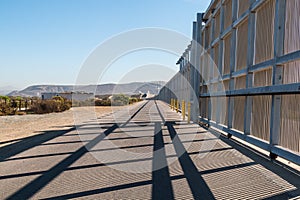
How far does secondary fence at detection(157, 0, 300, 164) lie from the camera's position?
15.9 feet

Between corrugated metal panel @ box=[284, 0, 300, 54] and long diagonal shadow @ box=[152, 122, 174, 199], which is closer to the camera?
long diagonal shadow @ box=[152, 122, 174, 199]

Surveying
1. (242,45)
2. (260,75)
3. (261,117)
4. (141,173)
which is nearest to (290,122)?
(261,117)

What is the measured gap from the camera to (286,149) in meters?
4.85

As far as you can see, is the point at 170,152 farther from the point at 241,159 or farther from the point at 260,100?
the point at 260,100

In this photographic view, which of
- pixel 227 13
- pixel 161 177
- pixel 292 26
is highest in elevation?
pixel 227 13

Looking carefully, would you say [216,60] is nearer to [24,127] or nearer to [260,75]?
[260,75]

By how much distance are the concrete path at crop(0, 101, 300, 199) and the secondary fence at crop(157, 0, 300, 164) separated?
62 cm

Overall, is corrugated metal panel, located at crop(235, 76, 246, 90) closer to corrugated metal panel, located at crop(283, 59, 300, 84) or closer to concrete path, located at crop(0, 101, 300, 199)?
concrete path, located at crop(0, 101, 300, 199)

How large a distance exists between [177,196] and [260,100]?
12.4ft

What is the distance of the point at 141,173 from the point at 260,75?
3.92 m

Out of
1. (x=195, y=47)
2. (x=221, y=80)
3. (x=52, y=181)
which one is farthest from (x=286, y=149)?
(x=195, y=47)

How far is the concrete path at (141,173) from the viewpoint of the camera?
3764 millimetres

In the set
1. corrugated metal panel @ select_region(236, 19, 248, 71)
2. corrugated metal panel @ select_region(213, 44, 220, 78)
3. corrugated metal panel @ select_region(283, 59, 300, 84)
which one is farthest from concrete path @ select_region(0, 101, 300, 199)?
corrugated metal panel @ select_region(213, 44, 220, 78)

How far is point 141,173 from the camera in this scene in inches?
188
